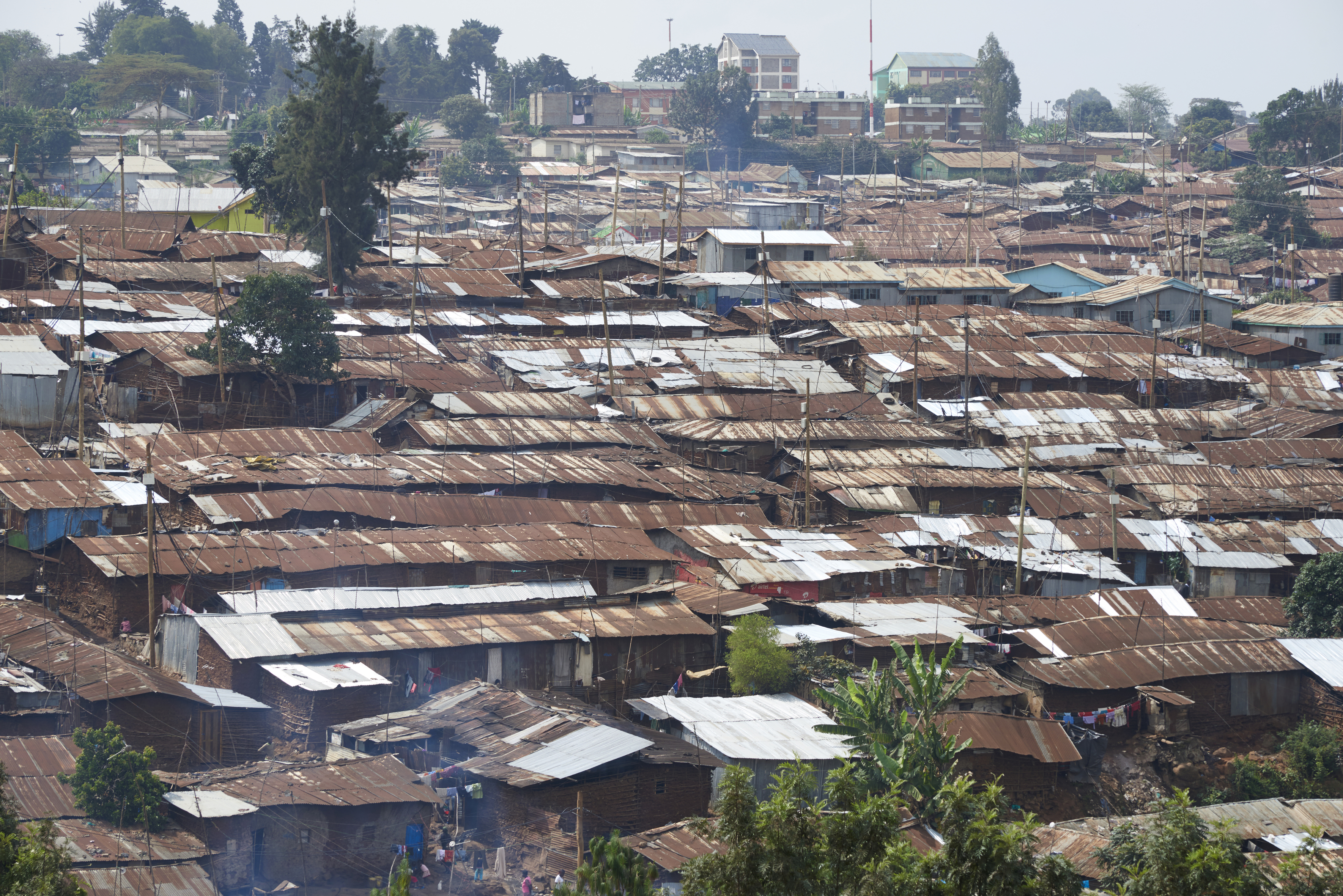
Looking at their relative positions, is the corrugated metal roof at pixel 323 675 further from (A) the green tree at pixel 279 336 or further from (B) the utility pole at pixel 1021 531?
(A) the green tree at pixel 279 336

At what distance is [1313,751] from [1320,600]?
3.90 meters

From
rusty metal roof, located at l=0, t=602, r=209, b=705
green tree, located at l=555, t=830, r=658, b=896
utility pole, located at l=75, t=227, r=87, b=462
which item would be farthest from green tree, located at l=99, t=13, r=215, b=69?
green tree, located at l=555, t=830, r=658, b=896

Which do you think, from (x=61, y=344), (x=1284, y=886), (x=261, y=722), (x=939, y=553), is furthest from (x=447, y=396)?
(x=1284, y=886)

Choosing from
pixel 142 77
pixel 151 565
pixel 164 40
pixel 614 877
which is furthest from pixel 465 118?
pixel 614 877

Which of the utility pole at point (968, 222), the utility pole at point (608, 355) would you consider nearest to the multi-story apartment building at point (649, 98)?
the utility pole at point (968, 222)

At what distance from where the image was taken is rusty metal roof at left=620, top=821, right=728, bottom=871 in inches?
675

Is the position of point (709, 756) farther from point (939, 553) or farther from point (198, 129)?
point (198, 129)

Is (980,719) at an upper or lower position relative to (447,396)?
lower

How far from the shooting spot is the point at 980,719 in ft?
74.6

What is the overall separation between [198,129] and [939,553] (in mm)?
64450

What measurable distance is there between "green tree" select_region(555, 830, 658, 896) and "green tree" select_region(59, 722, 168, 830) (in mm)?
6207

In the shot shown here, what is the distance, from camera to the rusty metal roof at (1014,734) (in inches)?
878

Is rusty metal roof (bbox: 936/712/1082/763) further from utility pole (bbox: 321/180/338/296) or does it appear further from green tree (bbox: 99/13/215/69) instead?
green tree (bbox: 99/13/215/69)

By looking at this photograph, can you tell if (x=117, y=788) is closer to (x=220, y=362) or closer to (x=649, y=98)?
(x=220, y=362)
